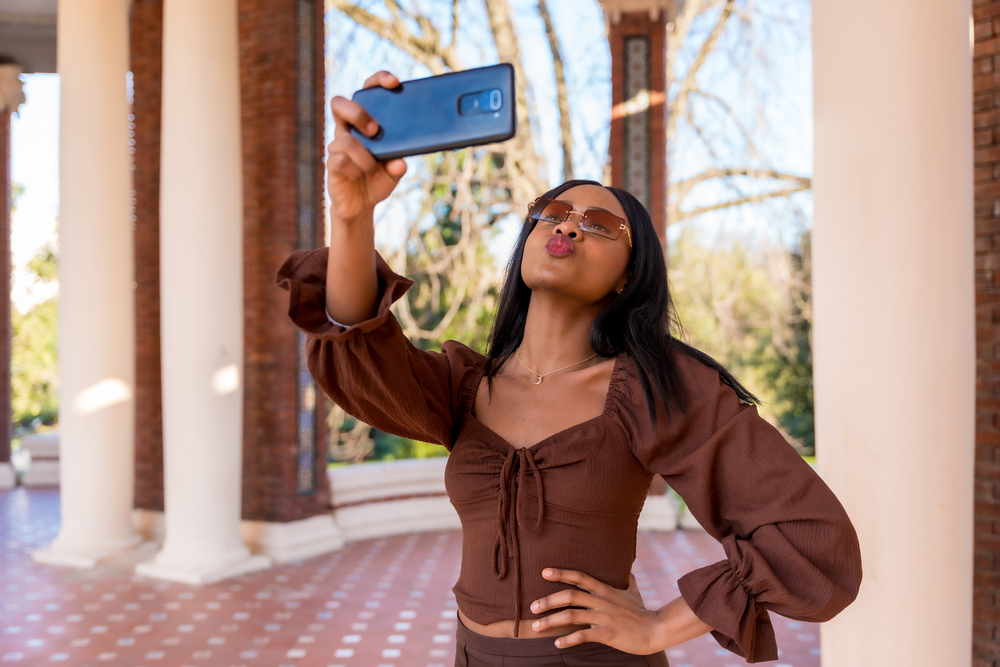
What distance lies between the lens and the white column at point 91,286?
624 centimetres

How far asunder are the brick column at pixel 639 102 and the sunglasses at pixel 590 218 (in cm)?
654

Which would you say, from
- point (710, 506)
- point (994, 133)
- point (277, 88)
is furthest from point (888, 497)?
point (277, 88)

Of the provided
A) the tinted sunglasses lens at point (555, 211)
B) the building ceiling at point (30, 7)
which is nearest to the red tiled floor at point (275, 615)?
the tinted sunglasses lens at point (555, 211)

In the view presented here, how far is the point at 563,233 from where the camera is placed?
1.61 meters

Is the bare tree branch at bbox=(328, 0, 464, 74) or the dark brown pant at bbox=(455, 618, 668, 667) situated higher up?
the bare tree branch at bbox=(328, 0, 464, 74)

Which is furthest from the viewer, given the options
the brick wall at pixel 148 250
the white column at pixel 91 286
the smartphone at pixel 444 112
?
the brick wall at pixel 148 250

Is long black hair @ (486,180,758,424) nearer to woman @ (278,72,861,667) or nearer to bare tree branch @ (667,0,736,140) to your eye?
woman @ (278,72,861,667)

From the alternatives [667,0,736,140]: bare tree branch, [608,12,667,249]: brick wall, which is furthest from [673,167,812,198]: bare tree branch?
[608,12,667,249]: brick wall

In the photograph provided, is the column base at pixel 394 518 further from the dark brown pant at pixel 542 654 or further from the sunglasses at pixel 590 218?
the sunglasses at pixel 590 218

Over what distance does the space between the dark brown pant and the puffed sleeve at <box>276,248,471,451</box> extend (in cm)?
45

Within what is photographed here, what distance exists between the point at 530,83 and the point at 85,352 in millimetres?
8305

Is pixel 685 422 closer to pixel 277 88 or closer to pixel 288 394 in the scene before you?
pixel 288 394

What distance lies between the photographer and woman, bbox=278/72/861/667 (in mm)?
1278

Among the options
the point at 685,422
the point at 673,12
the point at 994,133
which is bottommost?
the point at 685,422
